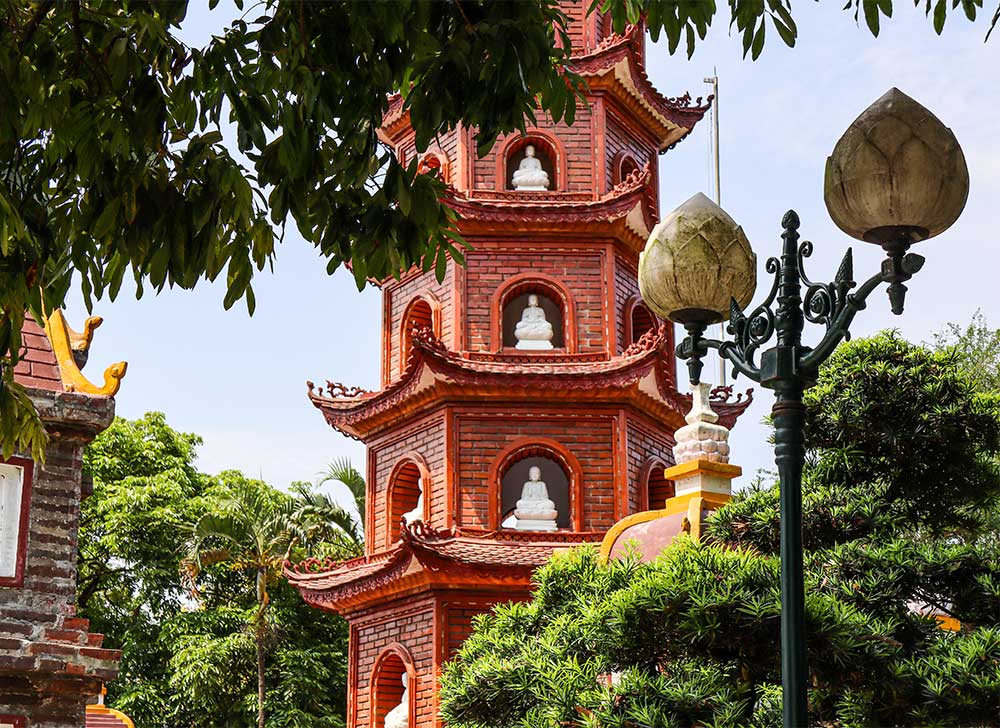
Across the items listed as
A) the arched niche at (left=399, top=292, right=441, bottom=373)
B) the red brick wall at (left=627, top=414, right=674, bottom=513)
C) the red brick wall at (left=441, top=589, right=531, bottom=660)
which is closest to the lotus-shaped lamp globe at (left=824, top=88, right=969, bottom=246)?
the red brick wall at (left=441, top=589, right=531, bottom=660)

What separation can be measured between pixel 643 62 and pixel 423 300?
5055 millimetres

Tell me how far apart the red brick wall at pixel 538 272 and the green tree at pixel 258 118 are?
1393 cm

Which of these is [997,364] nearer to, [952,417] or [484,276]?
[484,276]

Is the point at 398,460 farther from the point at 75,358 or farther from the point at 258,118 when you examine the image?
the point at 258,118

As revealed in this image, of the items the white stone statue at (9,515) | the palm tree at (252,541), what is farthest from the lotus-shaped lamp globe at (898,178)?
the palm tree at (252,541)

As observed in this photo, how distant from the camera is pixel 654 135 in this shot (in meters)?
21.8

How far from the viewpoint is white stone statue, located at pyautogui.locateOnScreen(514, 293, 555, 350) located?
1956 centimetres

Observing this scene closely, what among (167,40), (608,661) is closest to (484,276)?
(608,661)

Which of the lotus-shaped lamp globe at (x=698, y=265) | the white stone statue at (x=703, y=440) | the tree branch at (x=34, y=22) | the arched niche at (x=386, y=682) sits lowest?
the arched niche at (x=386, y=682)

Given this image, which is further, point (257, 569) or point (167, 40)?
point (257, 569)

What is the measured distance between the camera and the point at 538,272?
19.8 m

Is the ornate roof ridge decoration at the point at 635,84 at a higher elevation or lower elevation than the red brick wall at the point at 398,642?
higher

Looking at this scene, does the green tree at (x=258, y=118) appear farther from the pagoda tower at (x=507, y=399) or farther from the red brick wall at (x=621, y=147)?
the red brick wall at (x=621, y=147)

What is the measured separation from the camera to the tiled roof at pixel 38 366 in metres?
12.3
